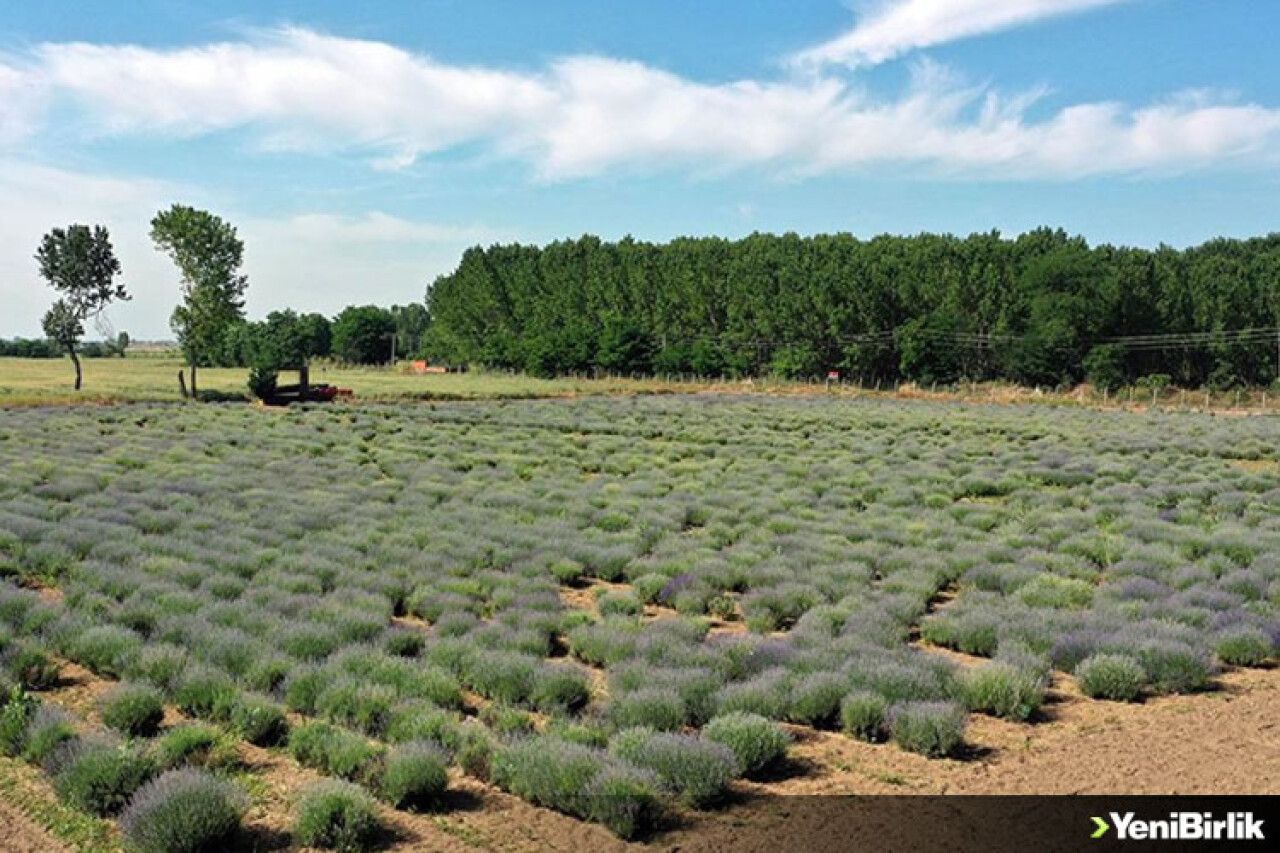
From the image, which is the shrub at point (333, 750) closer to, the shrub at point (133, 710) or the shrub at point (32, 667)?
the shrub at point (133, 710)

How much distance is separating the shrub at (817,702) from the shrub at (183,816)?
5.11m

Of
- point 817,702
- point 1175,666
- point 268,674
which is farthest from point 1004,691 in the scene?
point 268,674

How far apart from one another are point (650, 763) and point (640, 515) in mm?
13953

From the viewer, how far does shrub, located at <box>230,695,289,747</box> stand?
29.9 feet

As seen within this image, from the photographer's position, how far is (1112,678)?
1080 centimetres

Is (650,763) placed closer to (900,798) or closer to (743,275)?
(900,798)

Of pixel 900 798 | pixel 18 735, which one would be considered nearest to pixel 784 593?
pixel 900 798

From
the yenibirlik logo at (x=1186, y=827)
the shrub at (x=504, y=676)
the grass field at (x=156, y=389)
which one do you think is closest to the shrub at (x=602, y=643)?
the shrub at (x=504, y=676)

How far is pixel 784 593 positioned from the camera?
14469mm

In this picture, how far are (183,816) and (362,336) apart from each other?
17214 centimetres

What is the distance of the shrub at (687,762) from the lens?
8016mm

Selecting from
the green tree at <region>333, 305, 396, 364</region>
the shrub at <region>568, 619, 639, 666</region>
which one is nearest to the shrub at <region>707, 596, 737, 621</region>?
the shrub at <region>568, 619, 639, 666</region>

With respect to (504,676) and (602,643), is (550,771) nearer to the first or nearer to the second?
(504,676)

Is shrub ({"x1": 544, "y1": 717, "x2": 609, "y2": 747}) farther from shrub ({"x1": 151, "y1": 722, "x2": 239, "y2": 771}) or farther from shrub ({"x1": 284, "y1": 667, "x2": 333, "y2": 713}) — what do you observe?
shrub ({"x1": 151, "y1": 722, "x2": 239, "y2": 771})
